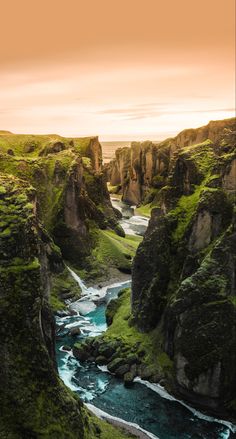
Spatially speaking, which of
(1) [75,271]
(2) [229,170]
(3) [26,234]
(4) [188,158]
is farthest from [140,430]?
(1) [75,271]

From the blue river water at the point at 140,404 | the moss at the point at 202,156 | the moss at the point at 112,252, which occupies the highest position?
the moss at the point at 202,156

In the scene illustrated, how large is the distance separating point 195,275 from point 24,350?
85.8 ft

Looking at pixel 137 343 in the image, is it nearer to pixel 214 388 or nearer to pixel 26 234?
pixel 214 388

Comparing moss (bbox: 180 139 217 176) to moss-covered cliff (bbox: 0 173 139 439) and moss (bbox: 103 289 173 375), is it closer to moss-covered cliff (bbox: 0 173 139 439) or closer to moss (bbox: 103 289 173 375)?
moss (bbox: 103 289 173 375)

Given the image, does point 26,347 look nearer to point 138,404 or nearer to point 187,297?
point 138,404

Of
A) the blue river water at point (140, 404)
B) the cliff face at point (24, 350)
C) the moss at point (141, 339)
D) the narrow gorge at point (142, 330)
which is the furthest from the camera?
the moss at point (141, 339)

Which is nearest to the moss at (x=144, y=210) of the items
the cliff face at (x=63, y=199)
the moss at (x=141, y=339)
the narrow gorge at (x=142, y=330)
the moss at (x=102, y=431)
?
the cliff face at (x=63, y=199)

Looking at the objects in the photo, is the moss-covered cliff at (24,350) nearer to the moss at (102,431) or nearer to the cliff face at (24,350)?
the cliff face at (24,350)

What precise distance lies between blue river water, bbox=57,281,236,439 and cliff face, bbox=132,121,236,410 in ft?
8.49

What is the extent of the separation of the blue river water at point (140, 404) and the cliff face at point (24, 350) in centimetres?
1516

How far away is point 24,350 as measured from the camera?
39.2m

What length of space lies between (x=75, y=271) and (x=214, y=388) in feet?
193

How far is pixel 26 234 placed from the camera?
40.2 metres

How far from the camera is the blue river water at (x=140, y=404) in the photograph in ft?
170
